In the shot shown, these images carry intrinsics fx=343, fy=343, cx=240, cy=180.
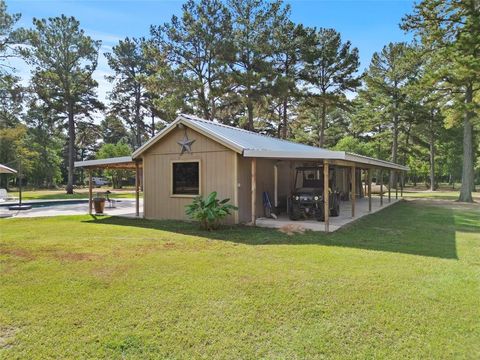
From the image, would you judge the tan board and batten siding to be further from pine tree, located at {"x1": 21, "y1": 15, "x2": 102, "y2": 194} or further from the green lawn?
pine tree, located at {"x1": 21, "y1": 15, "x2": 102, "y2": 194}

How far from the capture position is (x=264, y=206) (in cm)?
1091

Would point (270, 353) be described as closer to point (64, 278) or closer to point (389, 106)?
point (64, 278)

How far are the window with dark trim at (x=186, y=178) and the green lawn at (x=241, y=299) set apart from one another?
3140mm

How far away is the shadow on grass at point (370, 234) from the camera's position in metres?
6.83

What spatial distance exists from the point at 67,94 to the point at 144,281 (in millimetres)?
24919

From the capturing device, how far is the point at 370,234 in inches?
321

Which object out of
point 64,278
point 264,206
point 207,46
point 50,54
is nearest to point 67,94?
point 50,54

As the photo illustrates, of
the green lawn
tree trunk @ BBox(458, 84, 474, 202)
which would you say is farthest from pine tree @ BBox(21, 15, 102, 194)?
tree trunk @ BBox(458, 84, 474, 202)

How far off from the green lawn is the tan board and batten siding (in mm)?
2733

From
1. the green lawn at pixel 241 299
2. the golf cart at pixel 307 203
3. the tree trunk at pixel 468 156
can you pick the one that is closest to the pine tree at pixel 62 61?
the golf cart at pixel 307 203

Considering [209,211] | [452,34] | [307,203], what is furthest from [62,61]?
[452,34]

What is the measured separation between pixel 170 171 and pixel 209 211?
2741mm

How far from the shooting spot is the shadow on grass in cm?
683

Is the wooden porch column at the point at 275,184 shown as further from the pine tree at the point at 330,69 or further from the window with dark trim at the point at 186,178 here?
the pine tree at the point at 330,69
